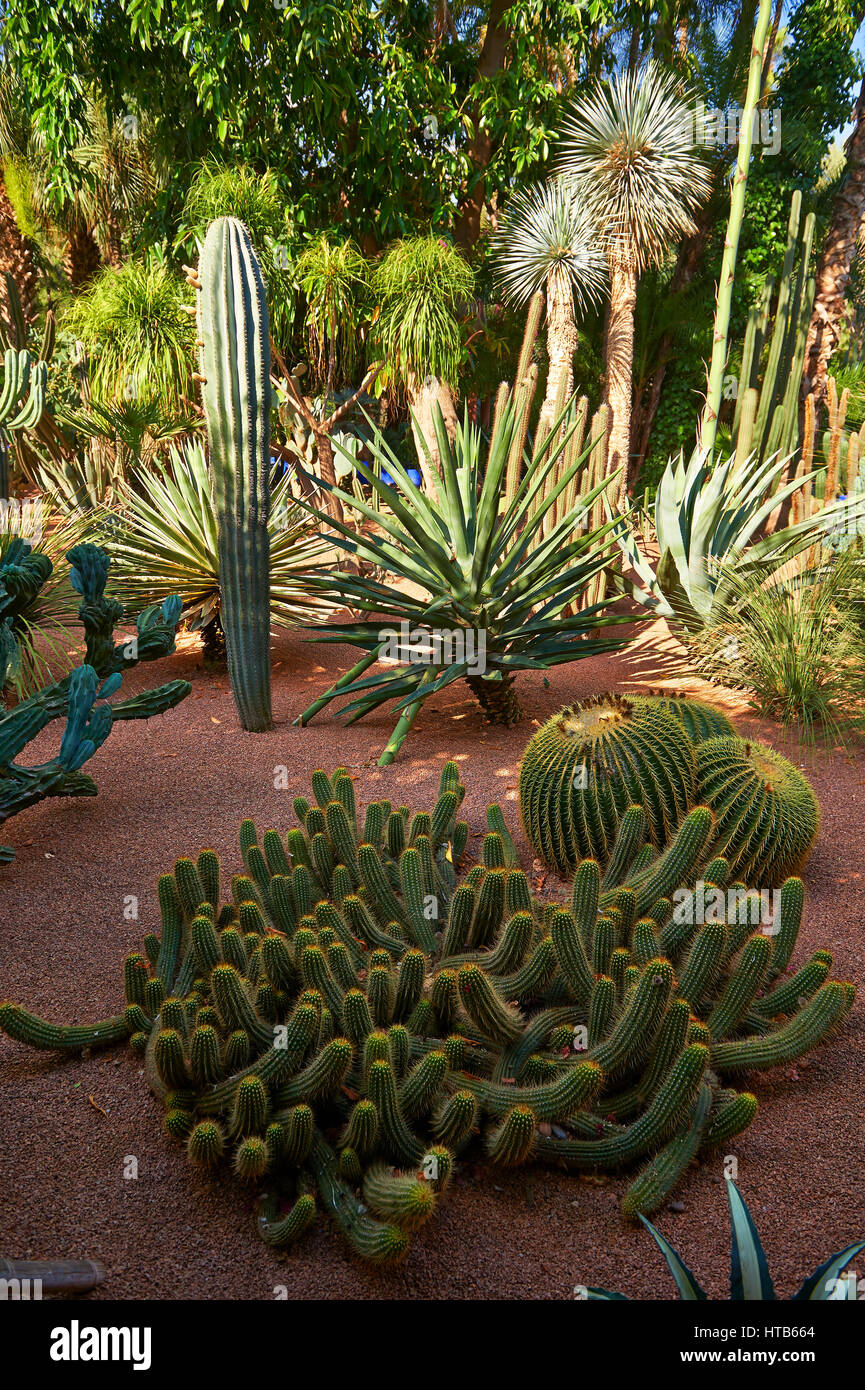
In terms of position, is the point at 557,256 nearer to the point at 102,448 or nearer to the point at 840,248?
the point at 840,248

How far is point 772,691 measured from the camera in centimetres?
524

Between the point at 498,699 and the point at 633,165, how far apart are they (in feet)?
24.8

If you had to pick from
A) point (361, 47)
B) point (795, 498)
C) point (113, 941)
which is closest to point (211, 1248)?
point (113, 941)

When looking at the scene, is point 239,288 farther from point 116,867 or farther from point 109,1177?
point 109,1177

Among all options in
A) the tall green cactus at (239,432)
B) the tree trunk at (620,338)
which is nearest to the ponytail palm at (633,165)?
the tree trunk at (620,338)

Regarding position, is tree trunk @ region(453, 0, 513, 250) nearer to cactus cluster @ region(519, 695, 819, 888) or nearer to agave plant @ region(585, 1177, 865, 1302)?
cactus cluster @ region(519, 695, 819, 888)

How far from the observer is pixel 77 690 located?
379 cm

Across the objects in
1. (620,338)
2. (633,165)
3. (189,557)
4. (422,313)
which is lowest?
(189,557)

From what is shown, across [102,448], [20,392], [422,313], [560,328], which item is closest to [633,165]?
[560,328]

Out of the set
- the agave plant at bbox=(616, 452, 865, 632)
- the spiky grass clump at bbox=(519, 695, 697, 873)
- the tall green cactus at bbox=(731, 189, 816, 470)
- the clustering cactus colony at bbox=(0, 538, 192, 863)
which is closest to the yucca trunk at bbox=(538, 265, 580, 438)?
the tall green cactus at bbox=(731, 189, 816, 470)

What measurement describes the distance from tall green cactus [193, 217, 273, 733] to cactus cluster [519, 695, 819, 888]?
2.07 m

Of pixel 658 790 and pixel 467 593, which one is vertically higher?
pixel 467 593

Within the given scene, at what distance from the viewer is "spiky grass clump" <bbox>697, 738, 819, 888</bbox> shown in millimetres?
3262

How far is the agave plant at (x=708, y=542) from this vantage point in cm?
606
